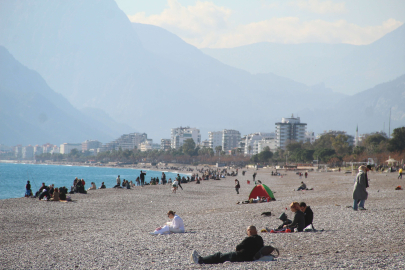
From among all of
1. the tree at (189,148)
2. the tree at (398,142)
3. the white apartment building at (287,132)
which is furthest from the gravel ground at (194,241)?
the white apartment building at (287,132)

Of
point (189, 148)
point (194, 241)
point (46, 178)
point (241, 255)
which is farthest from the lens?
point (189, 148)

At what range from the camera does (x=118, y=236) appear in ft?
38.4

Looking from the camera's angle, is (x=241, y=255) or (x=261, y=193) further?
(x=261, y=193)

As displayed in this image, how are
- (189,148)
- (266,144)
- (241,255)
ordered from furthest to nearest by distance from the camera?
(266,144) < (189,148) < (241,255)

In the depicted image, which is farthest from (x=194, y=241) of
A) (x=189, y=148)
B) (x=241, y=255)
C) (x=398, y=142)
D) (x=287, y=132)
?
(x=287, y=132)

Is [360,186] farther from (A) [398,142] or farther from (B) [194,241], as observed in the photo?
(A) [398,142]

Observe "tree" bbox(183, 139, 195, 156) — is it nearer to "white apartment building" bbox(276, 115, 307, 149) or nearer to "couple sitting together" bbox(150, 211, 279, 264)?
"white apartment building" bbox(276, 115, 307, 149)

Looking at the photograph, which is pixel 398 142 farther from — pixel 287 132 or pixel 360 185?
pixel 287 132

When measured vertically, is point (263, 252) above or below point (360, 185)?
below

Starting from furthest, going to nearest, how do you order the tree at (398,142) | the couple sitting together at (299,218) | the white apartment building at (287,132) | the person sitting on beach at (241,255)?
1. the white apartment building at (287,132)
2. the tree at (398,142)
3. the couple sitting together at (299,218)
4. the person sitting on beach at (241,255)

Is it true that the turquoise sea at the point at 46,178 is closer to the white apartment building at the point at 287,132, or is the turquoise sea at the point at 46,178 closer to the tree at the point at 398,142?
the tree at the point at 398,142

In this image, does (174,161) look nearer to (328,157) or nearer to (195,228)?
(328,157)

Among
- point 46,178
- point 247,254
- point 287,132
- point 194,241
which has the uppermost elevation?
point 287,132

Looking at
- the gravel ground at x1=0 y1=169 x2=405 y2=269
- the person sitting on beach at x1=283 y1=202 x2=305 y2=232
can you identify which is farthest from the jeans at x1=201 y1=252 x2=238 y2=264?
the person sitting on beach at x1=283 y1=202 x2=305 y2=232
